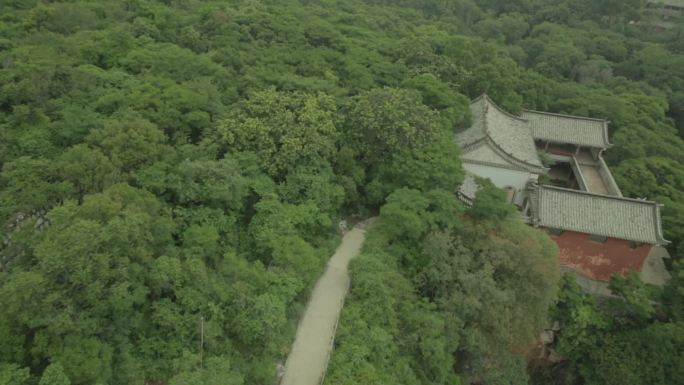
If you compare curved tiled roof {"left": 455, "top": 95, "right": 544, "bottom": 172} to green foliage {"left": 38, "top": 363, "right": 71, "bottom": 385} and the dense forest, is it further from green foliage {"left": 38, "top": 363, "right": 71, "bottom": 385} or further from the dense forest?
green foliage {"left": 38, "top": 363, "right": 71, "bottom": 385}

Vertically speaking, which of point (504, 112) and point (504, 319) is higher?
point (504, 112)

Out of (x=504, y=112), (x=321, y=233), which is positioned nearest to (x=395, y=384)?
(x=321, y=233)

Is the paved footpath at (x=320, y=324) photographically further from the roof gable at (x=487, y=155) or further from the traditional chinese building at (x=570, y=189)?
the roof gable at (x=487, y=155)

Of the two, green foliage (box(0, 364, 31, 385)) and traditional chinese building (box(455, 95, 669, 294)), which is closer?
green foliage (box(0, 364, 31, 385))

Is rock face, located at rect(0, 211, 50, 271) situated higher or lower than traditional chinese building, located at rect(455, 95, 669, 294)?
higher

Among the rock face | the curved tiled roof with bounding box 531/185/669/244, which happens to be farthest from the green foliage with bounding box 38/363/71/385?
the curved tiled roof with bounding box 531/185/669/244

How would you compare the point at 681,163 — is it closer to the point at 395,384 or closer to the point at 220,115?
the point at 395,384
